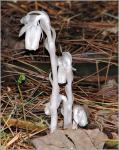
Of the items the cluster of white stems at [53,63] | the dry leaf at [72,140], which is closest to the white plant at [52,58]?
the cluster of white stems at [53,63]

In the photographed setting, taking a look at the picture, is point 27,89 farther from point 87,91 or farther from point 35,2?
point 35,2

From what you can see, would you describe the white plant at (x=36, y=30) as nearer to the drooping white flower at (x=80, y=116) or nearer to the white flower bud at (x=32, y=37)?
the white flower bud at (x=32, y=37)

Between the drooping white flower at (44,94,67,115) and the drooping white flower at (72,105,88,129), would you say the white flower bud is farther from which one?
the drooping white flower at (72,105,88,129)

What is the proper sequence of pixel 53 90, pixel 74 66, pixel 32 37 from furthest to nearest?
pixel 74 66
pixel 53 90
pixel 32 37

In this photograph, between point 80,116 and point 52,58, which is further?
point 80,116

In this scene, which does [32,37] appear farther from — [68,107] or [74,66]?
[74,66]

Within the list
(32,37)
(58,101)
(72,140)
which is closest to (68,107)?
(58,101)

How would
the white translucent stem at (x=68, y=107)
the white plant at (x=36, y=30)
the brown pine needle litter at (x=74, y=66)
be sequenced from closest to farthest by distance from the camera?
the white plant at (x=36, y=30) → the white translucent stem at (x=68, y=107) → the brown pine needle litter at (x=74, y=66)
